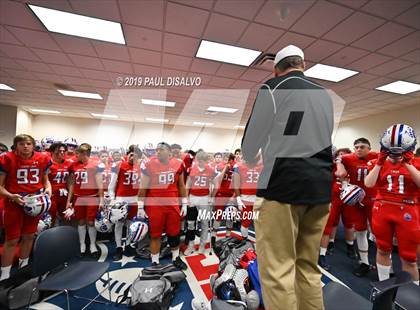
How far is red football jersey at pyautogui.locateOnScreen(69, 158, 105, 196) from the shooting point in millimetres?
2906

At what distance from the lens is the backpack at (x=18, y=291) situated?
1.73m

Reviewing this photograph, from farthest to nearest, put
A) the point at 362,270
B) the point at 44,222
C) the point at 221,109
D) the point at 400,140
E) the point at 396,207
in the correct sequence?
1. the point at 221,109
2. the point at 44,222
3. the point at 362,270
4. the point at 396,207
5. the point at 400,140

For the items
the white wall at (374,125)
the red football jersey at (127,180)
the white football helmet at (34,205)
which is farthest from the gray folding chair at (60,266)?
the white wall at (374,125)

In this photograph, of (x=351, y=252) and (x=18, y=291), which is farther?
(x=351, y=252)

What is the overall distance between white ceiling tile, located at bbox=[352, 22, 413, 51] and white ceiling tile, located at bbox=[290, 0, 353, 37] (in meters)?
0.69

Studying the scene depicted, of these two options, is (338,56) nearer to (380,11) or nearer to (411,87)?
(380,11)

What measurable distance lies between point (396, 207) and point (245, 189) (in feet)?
5.74

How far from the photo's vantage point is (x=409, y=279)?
3.45 ft

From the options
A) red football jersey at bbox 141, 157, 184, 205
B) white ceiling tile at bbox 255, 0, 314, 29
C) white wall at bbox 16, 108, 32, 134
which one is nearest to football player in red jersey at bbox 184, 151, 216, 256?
red football jersey at bbox 141, 157, 184, 205

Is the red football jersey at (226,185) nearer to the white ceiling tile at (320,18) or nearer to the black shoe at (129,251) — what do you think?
the black shoe at (129,251)

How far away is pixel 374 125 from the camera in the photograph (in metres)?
7.71

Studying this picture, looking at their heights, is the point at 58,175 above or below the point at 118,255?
above

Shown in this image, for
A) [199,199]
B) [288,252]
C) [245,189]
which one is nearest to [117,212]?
[199,199]

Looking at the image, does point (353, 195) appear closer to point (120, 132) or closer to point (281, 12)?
point (281, 12)
